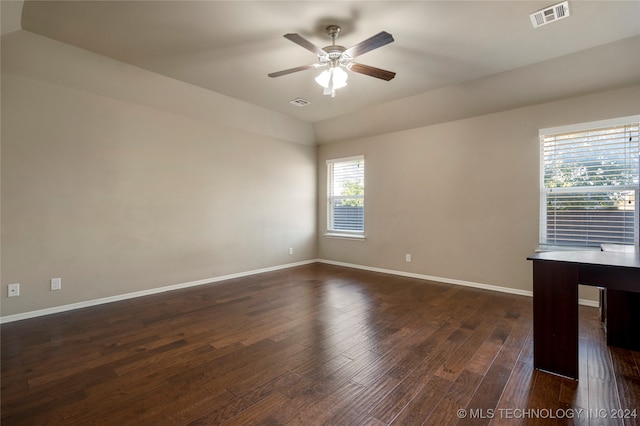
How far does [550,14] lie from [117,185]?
15.9 feet

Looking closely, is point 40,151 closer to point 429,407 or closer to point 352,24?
point 352,24

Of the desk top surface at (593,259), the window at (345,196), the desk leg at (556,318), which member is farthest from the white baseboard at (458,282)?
the desk leg at (556,318)

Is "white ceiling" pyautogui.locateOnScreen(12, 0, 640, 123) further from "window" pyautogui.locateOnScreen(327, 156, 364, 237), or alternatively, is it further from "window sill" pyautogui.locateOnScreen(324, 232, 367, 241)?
"window sill" pyautogui.locateOnScreen(324, 232, 367, 241)

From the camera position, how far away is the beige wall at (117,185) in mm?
2996

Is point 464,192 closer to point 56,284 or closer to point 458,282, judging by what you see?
point 458,282

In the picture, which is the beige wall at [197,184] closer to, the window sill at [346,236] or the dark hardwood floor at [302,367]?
the window sill at [346,236]

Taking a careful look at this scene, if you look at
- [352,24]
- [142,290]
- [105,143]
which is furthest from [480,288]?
[105,143]

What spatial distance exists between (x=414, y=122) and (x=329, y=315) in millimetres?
3364

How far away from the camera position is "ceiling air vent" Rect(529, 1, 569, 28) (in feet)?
7.55

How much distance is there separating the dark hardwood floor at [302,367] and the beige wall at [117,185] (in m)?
0.59

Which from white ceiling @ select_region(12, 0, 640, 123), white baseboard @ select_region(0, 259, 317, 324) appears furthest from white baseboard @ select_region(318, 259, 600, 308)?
white ceiling @ select_region(12, 0, 640, 123)

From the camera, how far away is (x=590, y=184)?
3420mm

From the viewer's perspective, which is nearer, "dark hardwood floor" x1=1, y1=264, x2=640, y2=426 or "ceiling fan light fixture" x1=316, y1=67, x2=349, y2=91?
"dark hardwood floor" x1=1, y1=264, x2=640, y2=426

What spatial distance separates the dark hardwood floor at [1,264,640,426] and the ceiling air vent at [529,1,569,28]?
2.78 m
